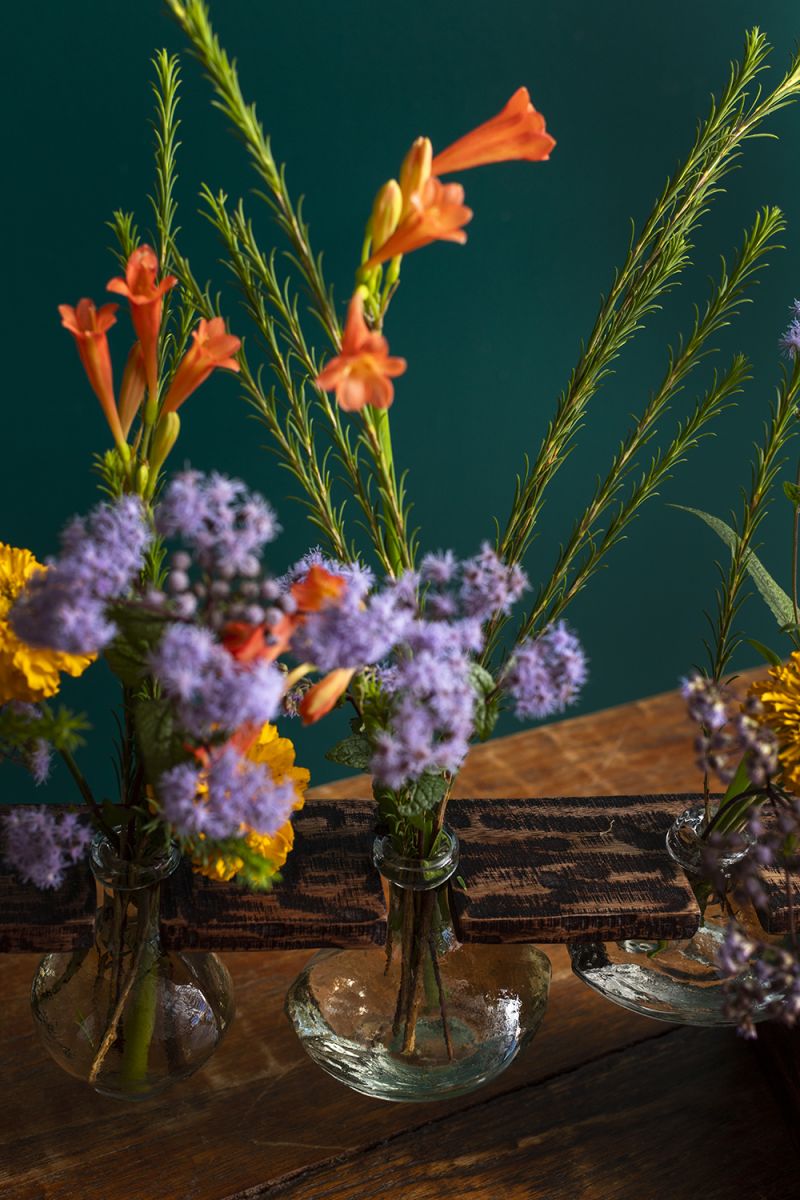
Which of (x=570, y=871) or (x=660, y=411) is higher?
(x=660, y=411)

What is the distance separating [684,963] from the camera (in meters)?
0.72

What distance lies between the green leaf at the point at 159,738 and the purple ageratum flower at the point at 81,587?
4 cm

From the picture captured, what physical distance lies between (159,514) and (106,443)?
754 millimetres

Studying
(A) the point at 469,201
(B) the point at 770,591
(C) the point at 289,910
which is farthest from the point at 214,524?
(A) the point at 469,201

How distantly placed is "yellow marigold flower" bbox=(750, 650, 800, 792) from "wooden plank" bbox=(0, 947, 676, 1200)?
0.25m

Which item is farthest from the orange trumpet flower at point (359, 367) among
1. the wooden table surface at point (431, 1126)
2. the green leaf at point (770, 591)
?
the wooden table surface at point (431, 1126)

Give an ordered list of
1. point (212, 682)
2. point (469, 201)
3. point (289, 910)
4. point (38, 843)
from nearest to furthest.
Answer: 1. point (212, 682)
2. point (38, 843)
3. point (289, 910)
4. point (469, 201)

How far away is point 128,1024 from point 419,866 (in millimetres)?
182

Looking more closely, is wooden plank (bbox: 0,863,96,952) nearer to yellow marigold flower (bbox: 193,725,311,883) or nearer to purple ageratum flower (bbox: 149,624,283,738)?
yellow marigold flower (bbox: 193,725,311,883)

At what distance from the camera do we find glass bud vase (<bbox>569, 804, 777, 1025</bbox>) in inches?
27.8

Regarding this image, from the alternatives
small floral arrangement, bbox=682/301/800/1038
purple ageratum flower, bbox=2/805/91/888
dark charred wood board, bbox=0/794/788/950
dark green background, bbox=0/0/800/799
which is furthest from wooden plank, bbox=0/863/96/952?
dark green background, bbox=0/0/800/799

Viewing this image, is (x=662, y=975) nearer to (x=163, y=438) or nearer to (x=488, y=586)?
(x=488, y=586)

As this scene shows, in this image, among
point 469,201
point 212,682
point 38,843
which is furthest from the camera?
point 469,201

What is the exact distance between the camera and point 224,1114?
72 cm
